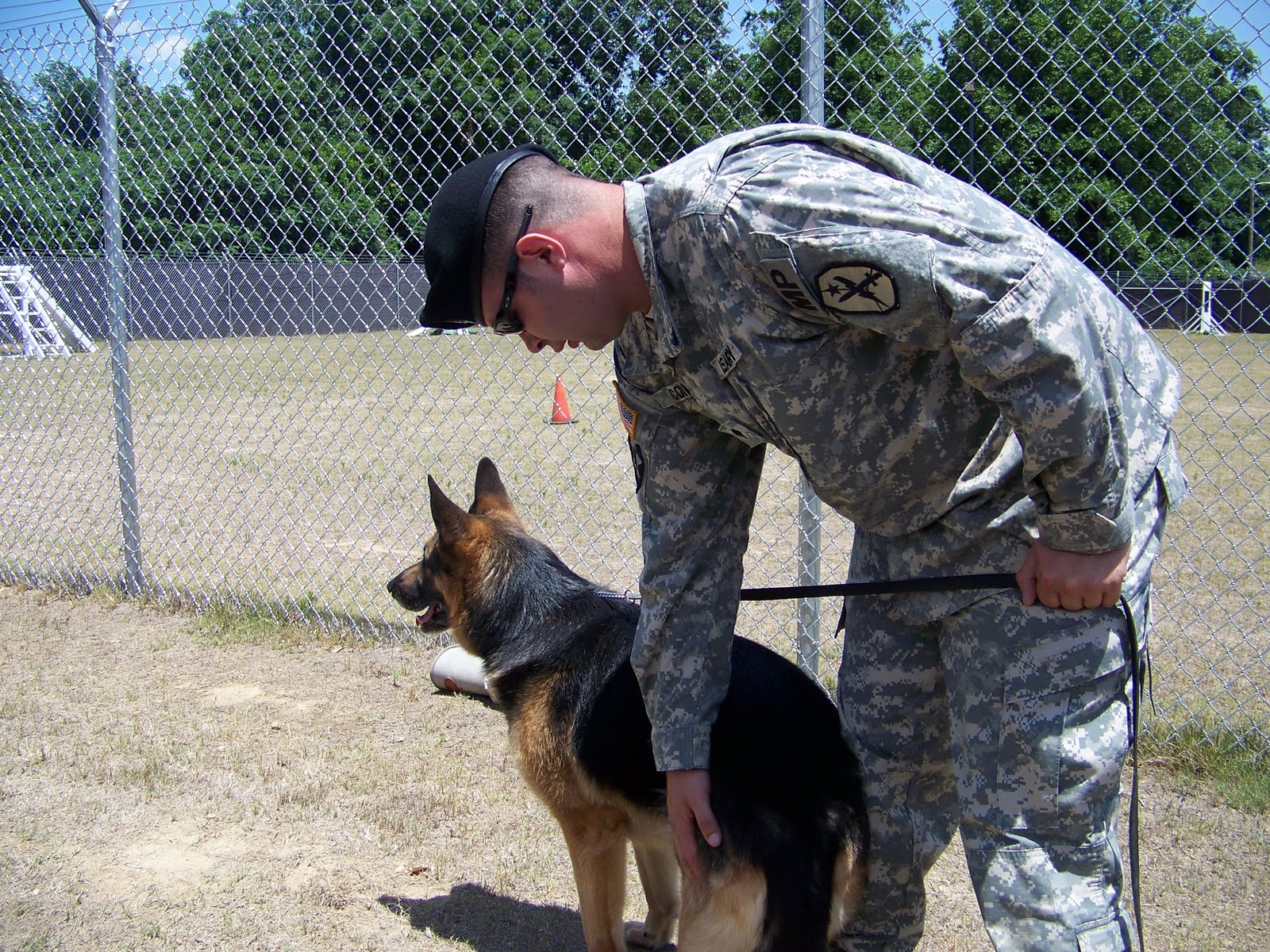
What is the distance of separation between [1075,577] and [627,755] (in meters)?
1.49

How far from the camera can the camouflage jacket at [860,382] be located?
162 cm

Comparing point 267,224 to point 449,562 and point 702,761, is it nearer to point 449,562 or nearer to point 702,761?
point 449,562

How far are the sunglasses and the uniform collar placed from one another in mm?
194

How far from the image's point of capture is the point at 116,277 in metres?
5.80

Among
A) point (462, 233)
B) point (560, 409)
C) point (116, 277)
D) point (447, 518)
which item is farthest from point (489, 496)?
point (560, 409)

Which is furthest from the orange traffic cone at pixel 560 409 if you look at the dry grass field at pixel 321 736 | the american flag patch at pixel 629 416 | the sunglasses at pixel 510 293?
the sunglasses at pixel 510 293

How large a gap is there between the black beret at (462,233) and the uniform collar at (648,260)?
0.83ft

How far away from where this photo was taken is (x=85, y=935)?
121 inches

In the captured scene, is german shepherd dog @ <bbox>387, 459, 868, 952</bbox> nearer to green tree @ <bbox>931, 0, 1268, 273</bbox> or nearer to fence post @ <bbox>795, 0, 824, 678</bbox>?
fence post @ <bbox>795, 0, 824, 678</bbox>

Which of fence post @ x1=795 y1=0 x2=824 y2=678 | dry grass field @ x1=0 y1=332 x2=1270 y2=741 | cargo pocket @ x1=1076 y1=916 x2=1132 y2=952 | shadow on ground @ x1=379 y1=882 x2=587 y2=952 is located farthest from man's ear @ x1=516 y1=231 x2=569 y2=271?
dry grass field @ x1=0 y1=332 x2=1270 y2=741

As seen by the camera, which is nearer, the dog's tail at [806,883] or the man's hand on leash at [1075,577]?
the man's hand on leash at [1075,577]

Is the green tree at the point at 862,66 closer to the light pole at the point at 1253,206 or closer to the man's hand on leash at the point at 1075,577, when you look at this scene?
the light pole at the point at 1253,206

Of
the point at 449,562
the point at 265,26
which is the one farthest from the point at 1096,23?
the point at 265,26

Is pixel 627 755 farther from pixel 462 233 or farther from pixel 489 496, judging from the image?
pixel 462 233
